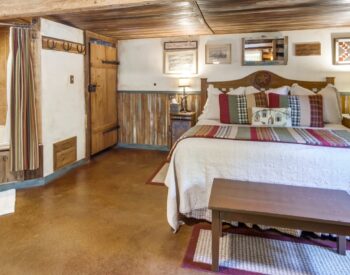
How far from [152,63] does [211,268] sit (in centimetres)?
396

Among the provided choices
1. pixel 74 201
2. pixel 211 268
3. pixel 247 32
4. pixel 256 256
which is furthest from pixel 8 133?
pixel 247 32

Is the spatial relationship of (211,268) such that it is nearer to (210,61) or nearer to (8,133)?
(8,133)

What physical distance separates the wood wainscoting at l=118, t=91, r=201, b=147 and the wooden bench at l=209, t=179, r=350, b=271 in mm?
3220

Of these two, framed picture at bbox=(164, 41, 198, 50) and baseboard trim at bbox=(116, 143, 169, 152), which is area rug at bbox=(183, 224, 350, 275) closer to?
baseboard trim at bbox=(116, 143, 169, 152)

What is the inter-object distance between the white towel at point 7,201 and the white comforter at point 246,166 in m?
1.61

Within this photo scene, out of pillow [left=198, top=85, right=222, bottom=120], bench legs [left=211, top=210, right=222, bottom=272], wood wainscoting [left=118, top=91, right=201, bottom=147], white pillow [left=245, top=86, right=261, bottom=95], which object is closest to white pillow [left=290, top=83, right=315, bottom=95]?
white pillow [left=245, top=86, right=261, bottom=95]

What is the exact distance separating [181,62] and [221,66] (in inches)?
27.0

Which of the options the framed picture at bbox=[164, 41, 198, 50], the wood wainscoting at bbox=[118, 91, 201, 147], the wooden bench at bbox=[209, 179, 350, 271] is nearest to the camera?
the wooden bench at bbox=[209, 179, 350, 271]

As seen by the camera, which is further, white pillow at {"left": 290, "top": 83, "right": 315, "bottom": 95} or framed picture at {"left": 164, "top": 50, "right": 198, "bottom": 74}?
framed picture at {"left": 164, "top": 50, "right": 198, "bottom": 74}

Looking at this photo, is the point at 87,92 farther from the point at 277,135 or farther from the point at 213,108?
the point at 277,135

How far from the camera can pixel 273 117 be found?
11.2 ft

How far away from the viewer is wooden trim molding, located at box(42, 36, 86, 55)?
138 inches

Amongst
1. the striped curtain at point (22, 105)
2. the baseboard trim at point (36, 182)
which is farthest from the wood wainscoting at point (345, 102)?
the striped curtain at point (22, 105)

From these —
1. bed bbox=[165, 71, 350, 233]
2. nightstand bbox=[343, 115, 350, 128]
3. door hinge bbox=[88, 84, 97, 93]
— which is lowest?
bed bbox=[165, 71, 350, 233]
